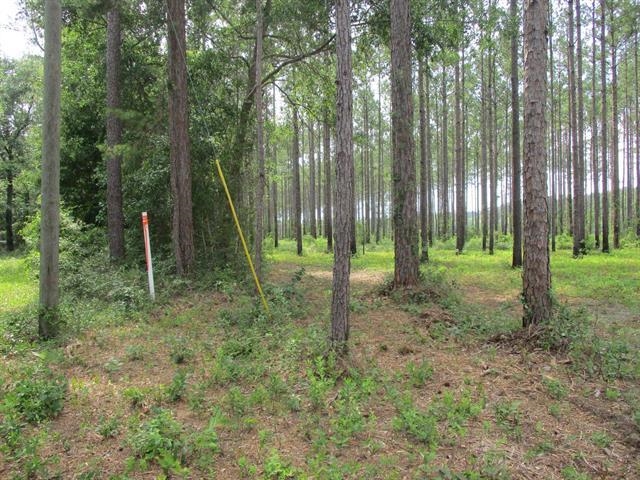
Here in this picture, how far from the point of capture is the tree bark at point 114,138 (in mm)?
10828

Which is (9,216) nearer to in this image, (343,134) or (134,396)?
(134,396)

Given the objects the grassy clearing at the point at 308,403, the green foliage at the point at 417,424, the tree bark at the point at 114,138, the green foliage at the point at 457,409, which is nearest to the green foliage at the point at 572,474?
the grassy clearing at the point at 308,403

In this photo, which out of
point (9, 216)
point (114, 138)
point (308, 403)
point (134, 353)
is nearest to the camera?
point (308, 403)

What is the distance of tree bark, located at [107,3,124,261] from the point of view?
10.8 meters

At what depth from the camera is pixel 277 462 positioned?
3.10 m

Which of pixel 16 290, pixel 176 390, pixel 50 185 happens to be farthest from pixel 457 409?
pixel 16 290

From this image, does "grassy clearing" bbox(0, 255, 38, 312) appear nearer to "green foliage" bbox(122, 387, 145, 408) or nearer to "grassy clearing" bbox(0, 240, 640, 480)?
"grassy clearing" bbox(0, 240, 640, 480)

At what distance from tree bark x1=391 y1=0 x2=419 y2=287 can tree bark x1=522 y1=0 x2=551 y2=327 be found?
9.41ft

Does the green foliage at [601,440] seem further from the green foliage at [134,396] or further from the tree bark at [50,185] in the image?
the tree bark at [50,185]

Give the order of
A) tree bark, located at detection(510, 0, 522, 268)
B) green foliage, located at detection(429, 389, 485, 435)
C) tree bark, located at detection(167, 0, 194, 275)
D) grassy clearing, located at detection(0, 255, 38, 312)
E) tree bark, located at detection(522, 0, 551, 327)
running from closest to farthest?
green foliage, located at detection(429, 389, 485, 435), tree bark, located at detection(522, 0, 551, 327), grassy clearing, located at detection(0, 255, 38, 312), tree bark, located at detection(167, 0, 194, 275), tree bark, located at detection(510, 0, 522, 268)

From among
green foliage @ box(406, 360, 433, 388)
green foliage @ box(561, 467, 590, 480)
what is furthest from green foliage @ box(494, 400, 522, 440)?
green foliage @ box(406, 360, 433, 388)

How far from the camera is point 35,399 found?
12.7 ft

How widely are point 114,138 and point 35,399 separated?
8.57 metres

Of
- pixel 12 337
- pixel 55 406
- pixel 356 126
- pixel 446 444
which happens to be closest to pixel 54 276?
pixel 12 337
